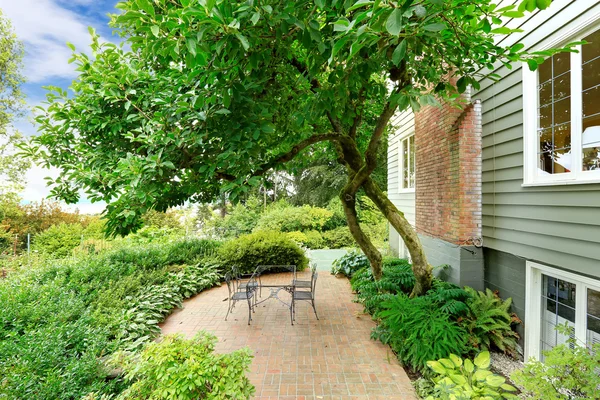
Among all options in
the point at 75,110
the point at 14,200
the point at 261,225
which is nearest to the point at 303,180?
the point at 261,225

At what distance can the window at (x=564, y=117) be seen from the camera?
9.13ft

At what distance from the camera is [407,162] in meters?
8.07

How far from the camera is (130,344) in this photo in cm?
385

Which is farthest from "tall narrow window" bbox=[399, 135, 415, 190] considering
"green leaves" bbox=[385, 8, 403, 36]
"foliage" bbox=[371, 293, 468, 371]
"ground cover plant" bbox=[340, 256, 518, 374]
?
"green leaves" bbox=[385, 8, 403, 36]

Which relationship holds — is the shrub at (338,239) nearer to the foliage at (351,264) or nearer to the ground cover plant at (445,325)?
the foliage at (351,264)

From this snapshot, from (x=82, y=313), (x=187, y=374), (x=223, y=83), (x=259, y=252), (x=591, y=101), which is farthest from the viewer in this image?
(x=259, y=252)

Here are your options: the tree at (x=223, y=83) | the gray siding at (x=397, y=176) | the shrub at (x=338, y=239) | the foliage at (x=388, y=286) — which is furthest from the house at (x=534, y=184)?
the shrub at (x=338, y=239)

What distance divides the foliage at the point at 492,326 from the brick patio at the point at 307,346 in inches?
44.2

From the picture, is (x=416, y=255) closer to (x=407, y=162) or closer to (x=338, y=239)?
(x=407, y=162)

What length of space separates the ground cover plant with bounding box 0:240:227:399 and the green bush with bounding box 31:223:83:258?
158 inches

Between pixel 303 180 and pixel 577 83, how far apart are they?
16562 millimetres

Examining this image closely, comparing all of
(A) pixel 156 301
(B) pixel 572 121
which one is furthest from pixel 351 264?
(B) pixel 572 121

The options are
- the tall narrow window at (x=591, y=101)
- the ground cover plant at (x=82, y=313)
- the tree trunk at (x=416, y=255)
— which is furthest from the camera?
the tree trunk at (x=416, y=255)

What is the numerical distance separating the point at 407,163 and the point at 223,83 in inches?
260
